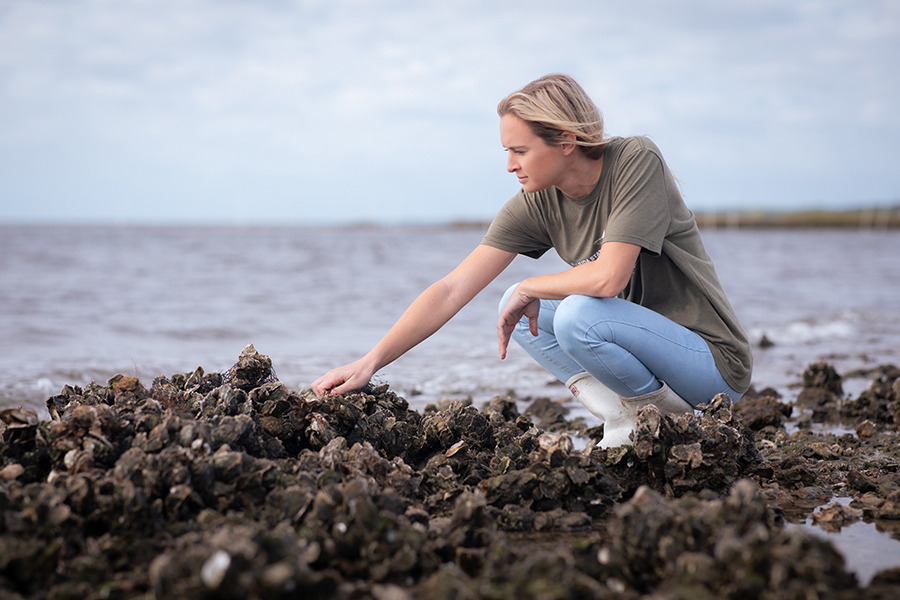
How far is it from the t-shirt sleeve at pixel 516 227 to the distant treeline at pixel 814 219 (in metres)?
81.0

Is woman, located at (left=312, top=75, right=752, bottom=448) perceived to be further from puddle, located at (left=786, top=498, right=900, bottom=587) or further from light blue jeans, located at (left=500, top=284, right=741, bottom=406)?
puddle, located at (left=786, top=498, right=900, bottom=587)

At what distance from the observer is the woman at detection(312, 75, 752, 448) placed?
10.5ft

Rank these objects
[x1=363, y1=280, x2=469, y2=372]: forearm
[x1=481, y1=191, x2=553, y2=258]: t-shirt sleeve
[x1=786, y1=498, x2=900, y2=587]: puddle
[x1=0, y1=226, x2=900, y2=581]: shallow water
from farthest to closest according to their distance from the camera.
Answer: [x1=0, y1=226, x2=900, y2=581]: shallow water, [x1=481, y1=191, x2=553, y2=258]: t-shirt sleeve, [x1=363, y1=280, x2=469, y2=372]: forearm, [x1=786, y1=498, x2=900, y2=587]: puddle

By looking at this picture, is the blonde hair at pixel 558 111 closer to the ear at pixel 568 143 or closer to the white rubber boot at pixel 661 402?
the ear at pixel 568 143

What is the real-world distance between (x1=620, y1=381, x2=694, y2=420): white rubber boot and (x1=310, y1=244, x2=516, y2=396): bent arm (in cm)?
100

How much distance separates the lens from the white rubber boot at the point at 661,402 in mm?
3510

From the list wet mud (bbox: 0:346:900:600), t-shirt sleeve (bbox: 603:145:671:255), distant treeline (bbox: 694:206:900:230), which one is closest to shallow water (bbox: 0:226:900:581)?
wet mud (bbox: 0:346:900:600)

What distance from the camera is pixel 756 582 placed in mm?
1704

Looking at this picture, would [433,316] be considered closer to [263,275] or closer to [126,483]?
[126,483]

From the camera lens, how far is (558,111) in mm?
3145

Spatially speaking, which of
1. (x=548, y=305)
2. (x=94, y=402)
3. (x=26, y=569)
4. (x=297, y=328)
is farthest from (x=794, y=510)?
(x=297, y=328)

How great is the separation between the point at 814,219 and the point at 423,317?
87.7 m

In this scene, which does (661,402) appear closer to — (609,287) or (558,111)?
(609,287)

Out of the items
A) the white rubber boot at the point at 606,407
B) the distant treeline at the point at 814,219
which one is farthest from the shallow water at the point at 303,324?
the distant treeline at the point at 814,219
